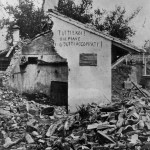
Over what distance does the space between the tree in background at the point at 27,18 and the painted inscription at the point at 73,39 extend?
1889cm

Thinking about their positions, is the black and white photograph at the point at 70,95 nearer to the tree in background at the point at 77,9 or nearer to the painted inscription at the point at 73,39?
the painted inscription at the point at 73,39

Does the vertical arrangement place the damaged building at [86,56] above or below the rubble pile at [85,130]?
above

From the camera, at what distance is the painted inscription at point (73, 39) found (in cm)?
1358

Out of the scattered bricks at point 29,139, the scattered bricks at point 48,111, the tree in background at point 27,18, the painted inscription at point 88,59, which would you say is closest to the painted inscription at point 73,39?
the painted inscription at point 88,59

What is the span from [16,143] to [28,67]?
7944 mm

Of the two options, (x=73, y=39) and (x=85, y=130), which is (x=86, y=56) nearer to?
(x=73, y=39)

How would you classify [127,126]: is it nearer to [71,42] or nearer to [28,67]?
[71,42]

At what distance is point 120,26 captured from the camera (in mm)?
34312

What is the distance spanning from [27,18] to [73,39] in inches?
857

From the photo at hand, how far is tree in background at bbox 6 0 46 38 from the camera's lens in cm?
3312

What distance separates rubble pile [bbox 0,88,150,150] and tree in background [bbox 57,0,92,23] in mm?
23618

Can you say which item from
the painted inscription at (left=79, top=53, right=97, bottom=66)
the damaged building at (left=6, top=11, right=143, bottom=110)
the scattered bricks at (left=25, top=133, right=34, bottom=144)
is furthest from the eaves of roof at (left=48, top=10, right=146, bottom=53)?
the scattered bricks at (left=25, top=133, right=34, bottom=144)

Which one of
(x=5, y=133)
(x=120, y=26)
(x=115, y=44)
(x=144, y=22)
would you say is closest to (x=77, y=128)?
(x=5, y=133)

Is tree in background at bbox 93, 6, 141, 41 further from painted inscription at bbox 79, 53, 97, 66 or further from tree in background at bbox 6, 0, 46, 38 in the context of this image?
painted inscription at bbox 79, 53, 97, 66
